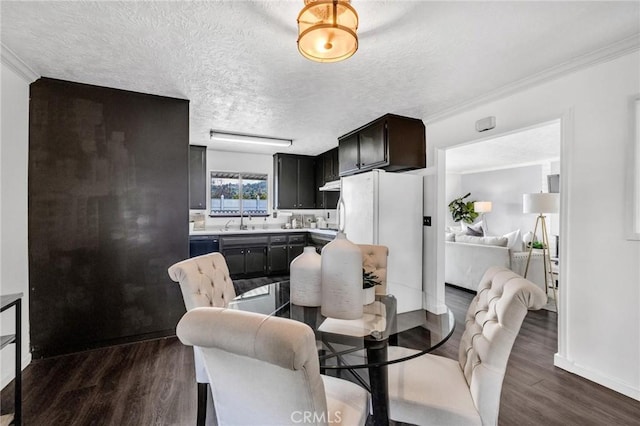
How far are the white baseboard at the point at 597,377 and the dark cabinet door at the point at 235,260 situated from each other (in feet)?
13.7

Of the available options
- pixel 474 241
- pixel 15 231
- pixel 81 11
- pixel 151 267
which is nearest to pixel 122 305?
pixel 151 267

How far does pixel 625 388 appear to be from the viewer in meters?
1.99

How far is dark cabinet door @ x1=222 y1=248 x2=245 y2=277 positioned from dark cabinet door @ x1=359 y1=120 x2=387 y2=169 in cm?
255

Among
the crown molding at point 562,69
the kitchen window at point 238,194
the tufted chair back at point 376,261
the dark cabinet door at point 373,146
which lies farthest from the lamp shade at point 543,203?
the kitchen window at point 238,194

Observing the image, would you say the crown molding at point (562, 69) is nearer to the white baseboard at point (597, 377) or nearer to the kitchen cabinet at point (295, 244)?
the white baseboard at point (597, 377)

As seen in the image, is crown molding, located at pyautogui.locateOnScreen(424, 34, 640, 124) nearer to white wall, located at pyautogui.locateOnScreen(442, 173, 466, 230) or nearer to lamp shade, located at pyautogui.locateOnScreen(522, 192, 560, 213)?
lamp shade, located at pyautogui.locateOnScreen(522, 192, 560, 213)

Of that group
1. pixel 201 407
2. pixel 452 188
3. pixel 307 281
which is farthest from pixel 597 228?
pixel 452 188

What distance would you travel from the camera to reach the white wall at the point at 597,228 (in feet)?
6.61

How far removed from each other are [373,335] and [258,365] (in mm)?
801

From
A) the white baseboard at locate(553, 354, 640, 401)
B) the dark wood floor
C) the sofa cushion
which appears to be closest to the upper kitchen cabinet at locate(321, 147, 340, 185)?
the sofa cushion

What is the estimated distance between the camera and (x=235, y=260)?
16.2ft

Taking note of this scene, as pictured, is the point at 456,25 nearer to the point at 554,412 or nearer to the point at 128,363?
the point at 554,412

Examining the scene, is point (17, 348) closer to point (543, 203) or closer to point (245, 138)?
point (245, 138)

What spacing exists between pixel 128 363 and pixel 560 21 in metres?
3.86
